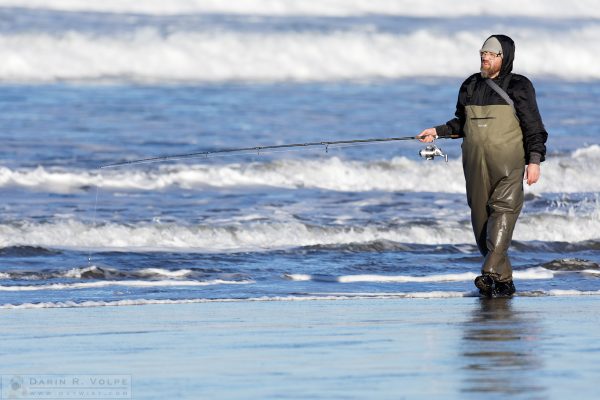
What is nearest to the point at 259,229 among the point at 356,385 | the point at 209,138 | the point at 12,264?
the point at 12,264

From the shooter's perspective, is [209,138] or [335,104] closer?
[209,138]

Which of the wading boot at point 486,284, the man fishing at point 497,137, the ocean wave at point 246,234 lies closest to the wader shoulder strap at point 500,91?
the man fishing at point 497,137

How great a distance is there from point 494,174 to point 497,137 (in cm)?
20

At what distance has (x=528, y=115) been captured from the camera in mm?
7637

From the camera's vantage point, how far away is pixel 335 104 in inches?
1059

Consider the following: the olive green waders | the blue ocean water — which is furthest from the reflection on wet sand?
A: the blue ocean water

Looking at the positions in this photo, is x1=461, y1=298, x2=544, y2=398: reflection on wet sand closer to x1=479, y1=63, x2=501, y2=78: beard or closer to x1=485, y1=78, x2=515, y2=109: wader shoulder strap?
x1=485, y1=78, x2=515, y2=109: wader shoulder strap

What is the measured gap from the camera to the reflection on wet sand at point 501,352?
4926 mm

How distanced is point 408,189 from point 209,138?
561cm

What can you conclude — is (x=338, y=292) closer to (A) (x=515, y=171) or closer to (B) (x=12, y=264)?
(A) (x=515, y=171)

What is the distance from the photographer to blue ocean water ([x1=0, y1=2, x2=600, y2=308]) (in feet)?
32.1

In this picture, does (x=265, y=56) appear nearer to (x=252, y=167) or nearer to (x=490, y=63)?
(x=252, y=167)

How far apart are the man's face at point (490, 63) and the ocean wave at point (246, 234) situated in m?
3.86

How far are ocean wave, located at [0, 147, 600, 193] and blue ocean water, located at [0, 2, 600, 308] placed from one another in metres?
0.04
